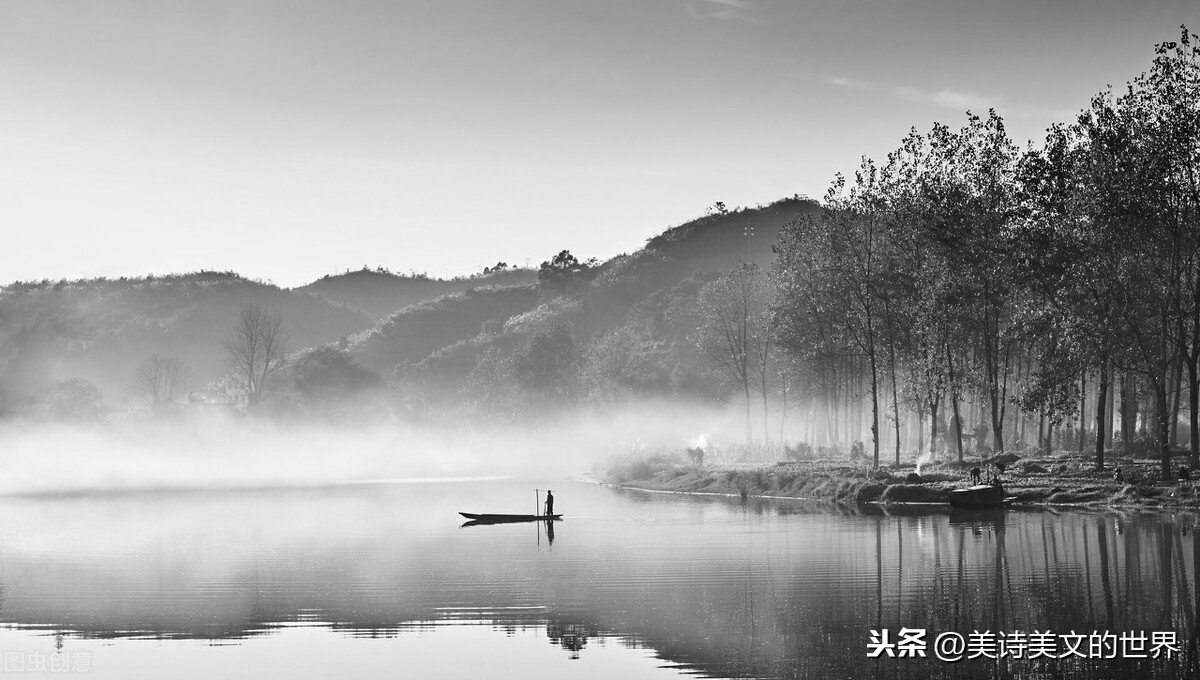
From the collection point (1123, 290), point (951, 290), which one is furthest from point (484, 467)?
point (1123, 290)

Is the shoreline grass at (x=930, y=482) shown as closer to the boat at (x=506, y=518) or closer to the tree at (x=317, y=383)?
the boat at (x=506, y=518)

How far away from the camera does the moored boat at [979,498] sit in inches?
3044

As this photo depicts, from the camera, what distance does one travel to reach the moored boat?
77312mm

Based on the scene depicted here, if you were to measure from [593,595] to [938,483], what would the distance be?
48.6m

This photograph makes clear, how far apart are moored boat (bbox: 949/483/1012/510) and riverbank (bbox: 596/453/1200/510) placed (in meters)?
3.39

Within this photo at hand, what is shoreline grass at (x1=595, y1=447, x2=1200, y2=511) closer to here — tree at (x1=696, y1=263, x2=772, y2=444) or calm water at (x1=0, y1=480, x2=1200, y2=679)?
calm water at (x1=0, y1=480, x2=1200, y2=679)

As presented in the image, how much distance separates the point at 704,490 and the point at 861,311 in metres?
19.5

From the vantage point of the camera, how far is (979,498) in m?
77.4

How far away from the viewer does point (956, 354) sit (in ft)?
355

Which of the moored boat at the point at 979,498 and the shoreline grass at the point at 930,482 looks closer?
the shoreline grass at the point at 930,482

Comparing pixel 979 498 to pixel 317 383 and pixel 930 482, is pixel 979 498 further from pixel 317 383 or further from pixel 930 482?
pixel 317 383

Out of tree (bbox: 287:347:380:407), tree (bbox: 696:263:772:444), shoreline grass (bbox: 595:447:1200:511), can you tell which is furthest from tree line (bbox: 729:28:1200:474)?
tree (bbox: 287:347:380:407)

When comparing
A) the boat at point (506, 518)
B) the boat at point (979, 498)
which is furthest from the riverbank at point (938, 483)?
the boat at point (506, 518)

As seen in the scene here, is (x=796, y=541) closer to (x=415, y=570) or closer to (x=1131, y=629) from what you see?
(x=415, y=570)
